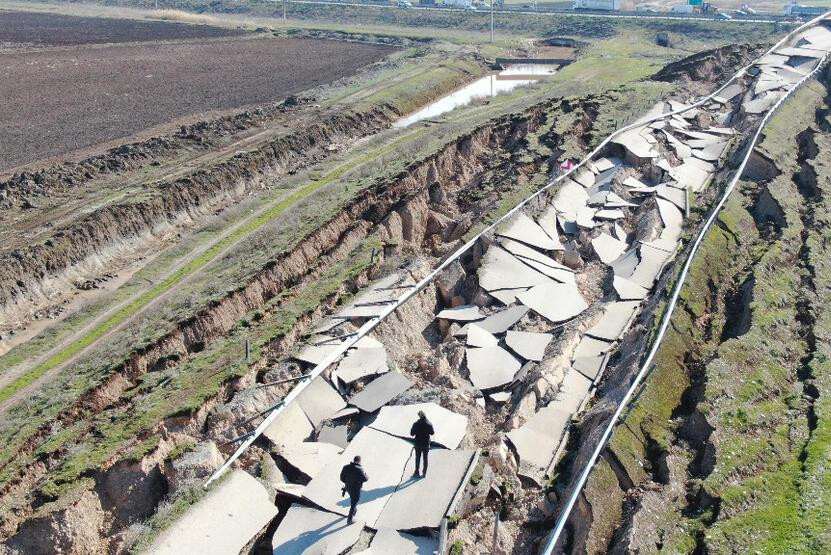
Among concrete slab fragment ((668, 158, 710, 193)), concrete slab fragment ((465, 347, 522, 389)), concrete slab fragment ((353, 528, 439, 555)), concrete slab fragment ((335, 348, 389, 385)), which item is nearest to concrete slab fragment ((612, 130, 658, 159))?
concrete slab fragment ((668, 158, 710, 193))

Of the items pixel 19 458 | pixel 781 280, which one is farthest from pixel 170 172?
pixel 781 280

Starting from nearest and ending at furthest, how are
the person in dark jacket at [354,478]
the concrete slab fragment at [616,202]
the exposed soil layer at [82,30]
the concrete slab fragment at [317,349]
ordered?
the person in dark jacket at [354,478] < the concrete slab fragment at [317,349] < the concrete slab fragment at [616,202] < the exposed soil layer at [82,30]

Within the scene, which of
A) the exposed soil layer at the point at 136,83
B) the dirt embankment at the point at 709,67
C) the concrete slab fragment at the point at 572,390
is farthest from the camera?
the dirt embankment at the point at 709,67

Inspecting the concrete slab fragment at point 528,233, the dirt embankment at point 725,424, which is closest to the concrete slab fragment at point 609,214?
the concrete slab fragment at point 528,233

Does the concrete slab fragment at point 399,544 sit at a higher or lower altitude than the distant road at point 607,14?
lower

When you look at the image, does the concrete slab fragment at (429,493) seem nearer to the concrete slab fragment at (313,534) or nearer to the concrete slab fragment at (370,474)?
the concrete slab fragment at (370,474)

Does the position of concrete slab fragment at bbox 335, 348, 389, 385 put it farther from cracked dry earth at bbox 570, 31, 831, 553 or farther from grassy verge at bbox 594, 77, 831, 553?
grassy verge at bbox 594, 77, 831, 553

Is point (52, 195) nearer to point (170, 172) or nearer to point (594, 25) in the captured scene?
point (170, 172)
